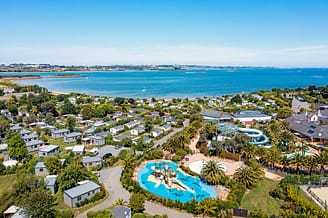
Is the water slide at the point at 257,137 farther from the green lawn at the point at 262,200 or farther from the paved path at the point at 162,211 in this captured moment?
the paved path at the point at 162,211

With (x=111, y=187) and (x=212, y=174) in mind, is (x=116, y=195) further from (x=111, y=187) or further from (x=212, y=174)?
(x=212, y=174)

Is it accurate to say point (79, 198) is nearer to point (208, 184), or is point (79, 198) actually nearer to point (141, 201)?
point (141, 201)

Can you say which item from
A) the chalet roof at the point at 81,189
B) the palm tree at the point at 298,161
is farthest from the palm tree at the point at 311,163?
the chalet roof at the point at 81,189

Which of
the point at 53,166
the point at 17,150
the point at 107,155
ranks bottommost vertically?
the point at 107,155

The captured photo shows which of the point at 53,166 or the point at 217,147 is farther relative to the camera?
the point at 217,147

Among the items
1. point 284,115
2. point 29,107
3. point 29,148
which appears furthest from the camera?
point 29,107

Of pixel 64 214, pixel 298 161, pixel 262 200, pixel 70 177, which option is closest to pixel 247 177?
pixel 262 200

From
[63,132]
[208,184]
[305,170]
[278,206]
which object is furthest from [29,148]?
[305,170]
